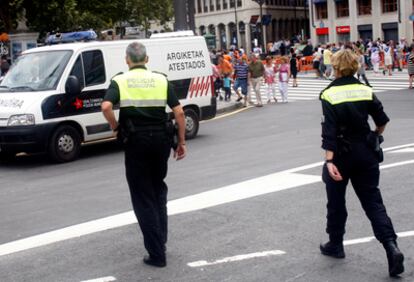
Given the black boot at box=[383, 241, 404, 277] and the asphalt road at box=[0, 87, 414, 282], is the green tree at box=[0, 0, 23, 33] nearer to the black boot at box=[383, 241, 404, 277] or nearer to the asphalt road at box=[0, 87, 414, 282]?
the asphalt road at box=[0, 87, 414, 282]

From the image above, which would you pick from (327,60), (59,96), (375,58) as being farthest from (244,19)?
(59,96)

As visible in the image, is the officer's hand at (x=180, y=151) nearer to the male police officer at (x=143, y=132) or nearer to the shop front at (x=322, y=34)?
the male police officer at (x=143, y=132)

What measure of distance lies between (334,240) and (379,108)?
114cm

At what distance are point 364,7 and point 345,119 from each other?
198 feet

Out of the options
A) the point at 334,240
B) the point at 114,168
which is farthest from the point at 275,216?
the point at 114,168

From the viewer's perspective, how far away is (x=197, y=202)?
8.41 m

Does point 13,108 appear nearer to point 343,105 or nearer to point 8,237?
point 8,237

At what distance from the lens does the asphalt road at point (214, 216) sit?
5.88 meters

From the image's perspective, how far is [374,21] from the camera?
204 ft

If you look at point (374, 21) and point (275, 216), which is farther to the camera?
point (374, 21)

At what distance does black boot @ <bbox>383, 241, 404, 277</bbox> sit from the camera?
5.37 metres

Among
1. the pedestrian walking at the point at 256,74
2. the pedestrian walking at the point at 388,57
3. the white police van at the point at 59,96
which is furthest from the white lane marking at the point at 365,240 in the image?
the pedestrian walking at the point at 388,57

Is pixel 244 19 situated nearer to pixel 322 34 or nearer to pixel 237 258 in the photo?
pixel 322 34

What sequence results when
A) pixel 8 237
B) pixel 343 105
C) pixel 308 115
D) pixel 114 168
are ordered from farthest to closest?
pixel 308 115, pixel 114 168, pixel 8 237, pixel 343 105
